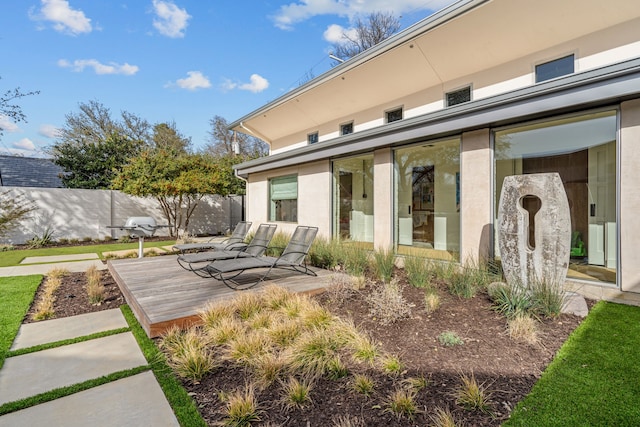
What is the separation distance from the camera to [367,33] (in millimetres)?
18906

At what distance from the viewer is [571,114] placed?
4.91 metres

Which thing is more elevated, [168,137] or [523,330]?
[168,137]

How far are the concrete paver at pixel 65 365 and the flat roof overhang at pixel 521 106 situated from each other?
5986 mm

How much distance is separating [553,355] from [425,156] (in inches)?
186

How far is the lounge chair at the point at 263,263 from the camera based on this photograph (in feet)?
17.7

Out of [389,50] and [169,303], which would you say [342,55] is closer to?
→ [389,50]

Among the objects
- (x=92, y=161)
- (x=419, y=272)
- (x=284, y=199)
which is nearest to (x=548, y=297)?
(x=419, y=272)

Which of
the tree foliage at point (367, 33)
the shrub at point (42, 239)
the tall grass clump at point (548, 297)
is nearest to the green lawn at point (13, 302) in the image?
the tall grass clump at point (548, 297)

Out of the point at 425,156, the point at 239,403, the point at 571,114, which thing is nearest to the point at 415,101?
the point at 425,156

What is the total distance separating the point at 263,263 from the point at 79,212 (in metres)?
13.3

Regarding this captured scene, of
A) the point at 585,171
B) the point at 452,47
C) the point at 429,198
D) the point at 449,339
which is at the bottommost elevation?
the point at 449,339

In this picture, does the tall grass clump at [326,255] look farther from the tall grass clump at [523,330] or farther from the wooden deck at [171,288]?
the tall grass clump at [523,330]

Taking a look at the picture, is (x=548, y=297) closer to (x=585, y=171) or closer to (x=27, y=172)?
(x=585, y=171)

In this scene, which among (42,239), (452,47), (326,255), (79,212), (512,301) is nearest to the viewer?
(512,301)
